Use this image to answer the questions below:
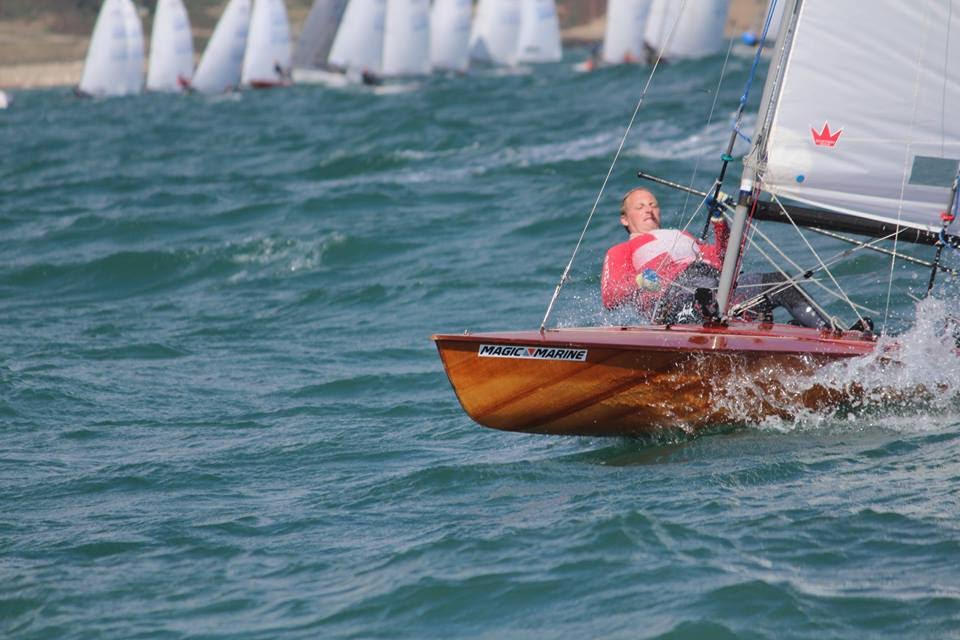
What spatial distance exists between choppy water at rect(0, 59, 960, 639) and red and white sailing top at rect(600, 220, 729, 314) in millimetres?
760

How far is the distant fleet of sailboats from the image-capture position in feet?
146

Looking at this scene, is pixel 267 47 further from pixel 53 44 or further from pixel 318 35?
pixel 53 44

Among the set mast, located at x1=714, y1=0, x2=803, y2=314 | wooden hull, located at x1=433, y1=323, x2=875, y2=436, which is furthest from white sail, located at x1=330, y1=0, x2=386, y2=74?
wooden hull, located at x1=433, y1=323, x2=875, y2=436

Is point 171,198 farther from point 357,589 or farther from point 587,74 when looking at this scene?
point 587,74

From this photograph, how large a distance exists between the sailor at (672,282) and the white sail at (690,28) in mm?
38035

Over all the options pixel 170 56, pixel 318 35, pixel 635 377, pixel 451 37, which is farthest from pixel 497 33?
pixel 635 377

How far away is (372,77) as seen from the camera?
42250 mm

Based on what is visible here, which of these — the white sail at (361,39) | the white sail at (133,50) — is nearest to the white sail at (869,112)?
the white sail at (361,39)

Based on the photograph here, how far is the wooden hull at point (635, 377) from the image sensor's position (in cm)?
581

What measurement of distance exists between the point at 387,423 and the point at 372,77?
35.9 metres

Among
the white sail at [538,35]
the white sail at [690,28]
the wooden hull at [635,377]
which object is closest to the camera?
the wooden hull at [635,377]

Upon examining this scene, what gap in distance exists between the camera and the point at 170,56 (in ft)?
159

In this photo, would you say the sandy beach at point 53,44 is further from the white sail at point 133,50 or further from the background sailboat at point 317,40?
the background sailboat at point 317,40

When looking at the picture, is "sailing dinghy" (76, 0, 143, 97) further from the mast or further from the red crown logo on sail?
the red crown logo on sail
